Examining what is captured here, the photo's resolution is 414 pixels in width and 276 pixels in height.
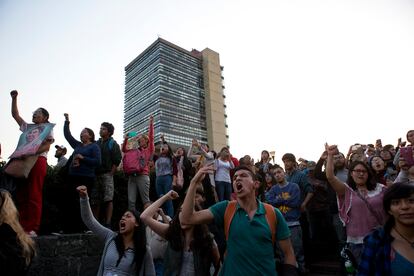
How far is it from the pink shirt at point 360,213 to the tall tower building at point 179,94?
91.7 meters

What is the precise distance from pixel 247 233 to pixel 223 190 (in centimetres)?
578

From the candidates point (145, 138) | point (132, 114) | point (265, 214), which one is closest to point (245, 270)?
point (265, 214)

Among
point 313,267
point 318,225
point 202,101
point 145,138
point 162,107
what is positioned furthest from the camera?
point 202,101

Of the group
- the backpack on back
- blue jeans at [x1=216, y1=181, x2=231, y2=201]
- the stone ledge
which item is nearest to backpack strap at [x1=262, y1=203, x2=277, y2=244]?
the stone ledge

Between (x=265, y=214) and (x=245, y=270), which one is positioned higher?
(x=265, y=214)

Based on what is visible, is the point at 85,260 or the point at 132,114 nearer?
the point at 85,260

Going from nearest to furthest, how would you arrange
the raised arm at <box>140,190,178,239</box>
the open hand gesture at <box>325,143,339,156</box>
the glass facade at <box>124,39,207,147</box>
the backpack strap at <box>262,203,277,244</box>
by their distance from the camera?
the backpack strap at <box>262,203,277,244</box> < the raised arm at <box>140,190,178,239</box> < the open hand gesture at <box>325,143,339,156</box> < the glass facade at <box>124,39,207,147</box>

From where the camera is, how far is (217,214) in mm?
2666

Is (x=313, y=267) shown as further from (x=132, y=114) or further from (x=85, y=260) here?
(x=132, y=114)

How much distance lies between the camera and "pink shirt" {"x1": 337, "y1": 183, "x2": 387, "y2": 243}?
3672 millimetres

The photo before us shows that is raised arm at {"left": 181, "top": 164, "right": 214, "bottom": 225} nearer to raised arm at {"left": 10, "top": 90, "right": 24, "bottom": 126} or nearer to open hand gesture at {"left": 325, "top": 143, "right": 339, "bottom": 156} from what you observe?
open hand gesture at {"left": 325, "top": 143, "right": 339, "bottom": 156}

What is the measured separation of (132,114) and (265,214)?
116189 millimetres

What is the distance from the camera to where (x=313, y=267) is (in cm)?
559

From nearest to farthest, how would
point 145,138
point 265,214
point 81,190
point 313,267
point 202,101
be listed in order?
point 265,214
point 81,190
point 313,267
point 145,138
point 202,101
